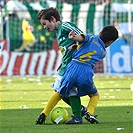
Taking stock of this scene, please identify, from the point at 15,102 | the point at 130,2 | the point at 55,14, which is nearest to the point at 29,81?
the point at 130,2

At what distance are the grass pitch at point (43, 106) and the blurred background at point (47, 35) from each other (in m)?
2.53

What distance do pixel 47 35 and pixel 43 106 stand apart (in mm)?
11060

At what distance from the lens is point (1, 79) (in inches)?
819

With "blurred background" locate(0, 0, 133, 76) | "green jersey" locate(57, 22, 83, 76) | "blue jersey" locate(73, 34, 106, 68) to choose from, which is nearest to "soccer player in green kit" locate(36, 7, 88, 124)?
"green jersey" locate(57, 22, 83, 76)

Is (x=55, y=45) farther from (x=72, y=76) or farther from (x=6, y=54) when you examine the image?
(x=72, y=76)

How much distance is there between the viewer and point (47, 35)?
74.0ft

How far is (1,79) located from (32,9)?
3.57m

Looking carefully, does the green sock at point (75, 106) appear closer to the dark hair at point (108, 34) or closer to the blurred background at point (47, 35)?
the dark hair at point (108, 34)

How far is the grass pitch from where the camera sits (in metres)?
7.98

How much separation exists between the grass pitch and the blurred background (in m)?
2.53

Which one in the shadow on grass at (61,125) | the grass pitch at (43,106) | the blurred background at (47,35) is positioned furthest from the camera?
the blurred background at (47,35)

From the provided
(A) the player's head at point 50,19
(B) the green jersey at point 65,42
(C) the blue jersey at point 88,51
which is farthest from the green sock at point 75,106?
(A) the player's head at point 50,19

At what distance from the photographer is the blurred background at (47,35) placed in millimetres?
21297

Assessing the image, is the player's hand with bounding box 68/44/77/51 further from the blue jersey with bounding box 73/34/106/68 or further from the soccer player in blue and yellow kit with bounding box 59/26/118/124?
the blue jersey with bounding box 73/34/106/68
